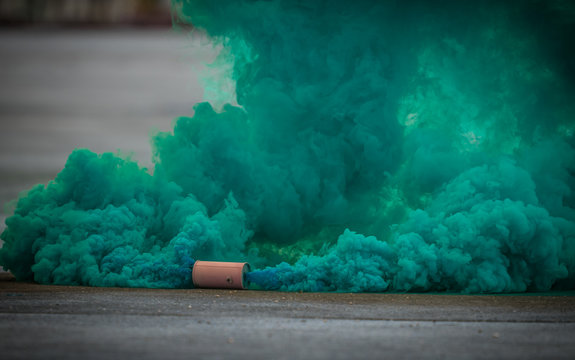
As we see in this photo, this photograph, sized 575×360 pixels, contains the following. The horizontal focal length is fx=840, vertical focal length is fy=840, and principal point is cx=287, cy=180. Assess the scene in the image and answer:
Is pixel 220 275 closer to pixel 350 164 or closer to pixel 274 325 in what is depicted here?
pixel 274 325

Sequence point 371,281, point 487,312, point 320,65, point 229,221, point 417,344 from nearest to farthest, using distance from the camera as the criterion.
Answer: point 417,344
point 487,312
point 371,281
point 229,221
point 320,65

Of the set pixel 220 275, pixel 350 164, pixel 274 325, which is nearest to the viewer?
pixel 274 325

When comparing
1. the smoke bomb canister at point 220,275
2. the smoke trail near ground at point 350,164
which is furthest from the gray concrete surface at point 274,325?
the smoke trail near ground at point 350,164

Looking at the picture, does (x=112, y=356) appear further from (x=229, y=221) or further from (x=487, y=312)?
(x=229, y=221)

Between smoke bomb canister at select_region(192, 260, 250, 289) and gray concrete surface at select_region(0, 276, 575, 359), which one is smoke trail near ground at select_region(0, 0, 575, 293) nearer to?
smoke bomb canister at select_region(192, 260, 250, 289)

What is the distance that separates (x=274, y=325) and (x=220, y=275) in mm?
1946

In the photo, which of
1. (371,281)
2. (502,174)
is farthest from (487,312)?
(502,174)

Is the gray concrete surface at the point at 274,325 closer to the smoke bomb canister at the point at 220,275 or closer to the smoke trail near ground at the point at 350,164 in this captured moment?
the smoke bomb canister at the point at 220,275

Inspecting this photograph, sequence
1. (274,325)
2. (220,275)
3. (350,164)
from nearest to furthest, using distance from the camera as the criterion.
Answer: (274,325) < (220,275) < (350,164)

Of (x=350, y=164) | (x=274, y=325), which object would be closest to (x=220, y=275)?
(x=274, y=325)

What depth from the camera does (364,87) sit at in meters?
8.93

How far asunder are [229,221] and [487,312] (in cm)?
297

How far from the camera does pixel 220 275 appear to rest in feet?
25.1

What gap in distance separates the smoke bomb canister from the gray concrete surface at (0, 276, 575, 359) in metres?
0.12
